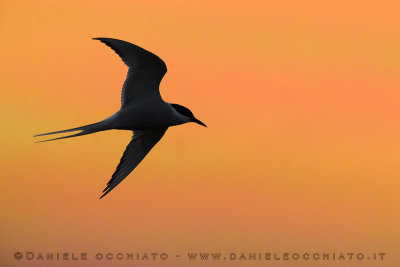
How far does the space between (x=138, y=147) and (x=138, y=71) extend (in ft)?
4.77

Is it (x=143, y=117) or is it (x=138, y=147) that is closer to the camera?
(x=143, y=117)

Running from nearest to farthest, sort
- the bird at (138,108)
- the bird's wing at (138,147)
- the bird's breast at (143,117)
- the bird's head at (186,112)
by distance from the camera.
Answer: the bird at (138,108) < the bird's breast at (143,117) < the bird's head at (186,112) < the bird's wing at (138,147)

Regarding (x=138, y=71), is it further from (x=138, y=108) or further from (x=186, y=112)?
(x=186, y=112)

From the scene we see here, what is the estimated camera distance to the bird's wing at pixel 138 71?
8875mm

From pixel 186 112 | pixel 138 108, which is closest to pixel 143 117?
pixel 138 108

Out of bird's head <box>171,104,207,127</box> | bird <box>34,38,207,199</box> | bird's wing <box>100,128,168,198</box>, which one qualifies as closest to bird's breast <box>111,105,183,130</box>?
bird <box>34,38,207,199</box>

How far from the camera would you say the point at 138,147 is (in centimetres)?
1038

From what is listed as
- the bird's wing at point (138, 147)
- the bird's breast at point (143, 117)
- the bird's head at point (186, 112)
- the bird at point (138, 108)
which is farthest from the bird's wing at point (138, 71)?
the bird's wing at point (138, 147)

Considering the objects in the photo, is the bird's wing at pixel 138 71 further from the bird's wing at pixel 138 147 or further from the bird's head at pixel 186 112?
the bird's wing at pixel 138 147

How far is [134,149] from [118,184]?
0.63m

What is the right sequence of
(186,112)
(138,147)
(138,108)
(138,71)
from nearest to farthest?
1. (138,71)
2. (138,108)
3. (186,112)
4. (138,147)

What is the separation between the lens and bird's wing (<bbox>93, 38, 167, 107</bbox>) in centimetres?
888

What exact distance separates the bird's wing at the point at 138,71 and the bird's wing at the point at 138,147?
0.86 m

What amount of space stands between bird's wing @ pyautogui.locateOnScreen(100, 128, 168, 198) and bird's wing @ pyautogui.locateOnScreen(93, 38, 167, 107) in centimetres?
86
